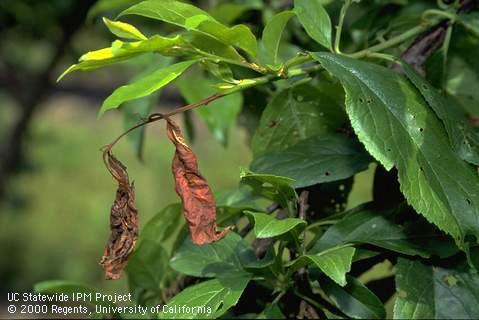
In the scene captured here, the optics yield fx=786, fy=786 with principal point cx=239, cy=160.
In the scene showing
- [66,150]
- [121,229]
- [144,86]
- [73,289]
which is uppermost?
[144,86]

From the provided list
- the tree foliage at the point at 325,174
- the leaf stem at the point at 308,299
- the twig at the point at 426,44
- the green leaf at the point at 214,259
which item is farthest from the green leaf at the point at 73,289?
the twig at the point at 426,44

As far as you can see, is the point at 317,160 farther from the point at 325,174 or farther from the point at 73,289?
the point at 73,289

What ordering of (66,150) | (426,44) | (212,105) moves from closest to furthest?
(426,44) → (212,105) → (66,150)

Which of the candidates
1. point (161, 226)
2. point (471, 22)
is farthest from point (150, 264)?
point (471, 22)

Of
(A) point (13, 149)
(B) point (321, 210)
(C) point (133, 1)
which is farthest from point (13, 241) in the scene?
(B) point (321, 210)

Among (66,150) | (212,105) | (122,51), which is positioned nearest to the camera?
(122,51)

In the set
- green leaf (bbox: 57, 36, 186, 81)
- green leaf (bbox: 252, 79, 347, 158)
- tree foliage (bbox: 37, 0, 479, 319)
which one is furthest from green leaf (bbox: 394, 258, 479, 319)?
green leaf (bbox: 57, 36, 186, 81)

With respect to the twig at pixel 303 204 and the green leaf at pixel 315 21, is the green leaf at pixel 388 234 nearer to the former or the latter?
the twig at pixel 303 204
